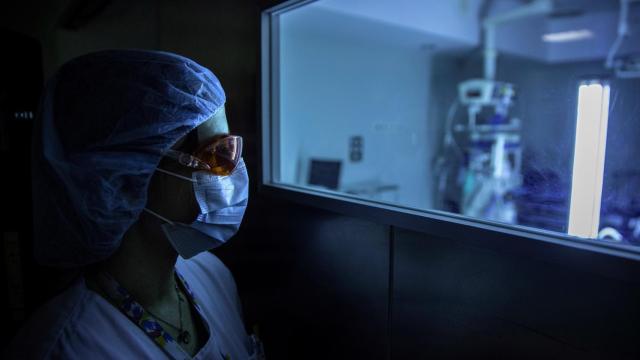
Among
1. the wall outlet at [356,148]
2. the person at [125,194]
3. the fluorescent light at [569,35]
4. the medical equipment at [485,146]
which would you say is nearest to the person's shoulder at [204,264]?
the person at [125,194]

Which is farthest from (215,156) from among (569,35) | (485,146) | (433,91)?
(569,35)

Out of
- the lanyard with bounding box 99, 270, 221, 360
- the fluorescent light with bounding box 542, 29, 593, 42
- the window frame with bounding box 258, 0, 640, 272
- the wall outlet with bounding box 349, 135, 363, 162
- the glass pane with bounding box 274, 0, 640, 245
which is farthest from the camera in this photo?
the fluorescent light with bounding box 542, 29, 593, 42

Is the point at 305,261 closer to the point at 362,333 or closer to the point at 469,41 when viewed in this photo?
the point at 362,333

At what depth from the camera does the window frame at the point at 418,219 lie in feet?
1.86

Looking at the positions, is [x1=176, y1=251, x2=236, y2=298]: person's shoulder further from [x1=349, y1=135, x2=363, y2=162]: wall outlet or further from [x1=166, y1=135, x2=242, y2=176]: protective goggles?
[x1=349, y1=135, x2=363, y2=162]: wall outlet

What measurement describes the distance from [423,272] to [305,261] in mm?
416

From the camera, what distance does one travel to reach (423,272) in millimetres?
818

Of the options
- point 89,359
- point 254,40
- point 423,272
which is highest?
point 254,40

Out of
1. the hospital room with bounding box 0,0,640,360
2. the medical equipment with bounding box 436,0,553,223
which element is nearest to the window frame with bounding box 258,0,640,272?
the hospital room with bounding box 0,0,640,360

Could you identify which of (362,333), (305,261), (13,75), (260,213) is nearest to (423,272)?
(362,333)

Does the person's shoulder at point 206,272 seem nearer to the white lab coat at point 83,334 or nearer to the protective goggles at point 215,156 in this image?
the white lab coat at point 83,334

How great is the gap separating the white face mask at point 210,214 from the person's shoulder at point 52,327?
0.19 m

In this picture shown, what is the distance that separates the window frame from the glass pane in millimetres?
42

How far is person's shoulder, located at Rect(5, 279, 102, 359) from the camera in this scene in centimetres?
69
